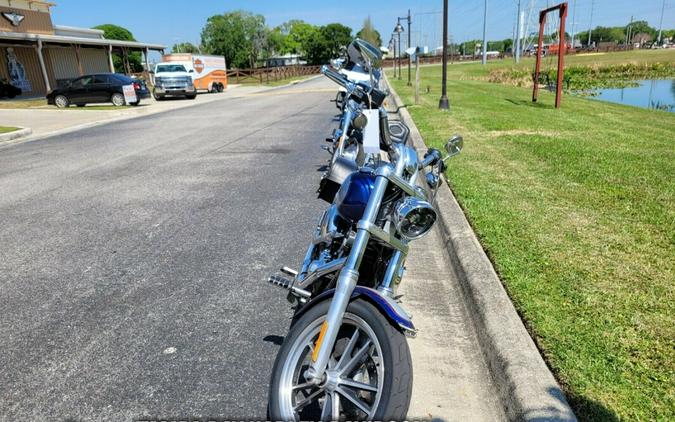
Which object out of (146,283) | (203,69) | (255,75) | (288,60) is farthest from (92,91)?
(288,60)

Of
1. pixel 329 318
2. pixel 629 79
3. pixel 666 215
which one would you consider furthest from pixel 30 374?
pixel 629 79

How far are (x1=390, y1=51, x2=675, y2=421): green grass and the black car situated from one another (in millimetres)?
20351

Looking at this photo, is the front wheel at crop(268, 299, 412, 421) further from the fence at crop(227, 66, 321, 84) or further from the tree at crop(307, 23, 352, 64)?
the tree at crop(307, 23, 352, 64)

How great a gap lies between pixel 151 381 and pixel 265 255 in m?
1.95

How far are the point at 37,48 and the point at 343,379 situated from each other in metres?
36.0

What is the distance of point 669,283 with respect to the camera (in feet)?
11.7

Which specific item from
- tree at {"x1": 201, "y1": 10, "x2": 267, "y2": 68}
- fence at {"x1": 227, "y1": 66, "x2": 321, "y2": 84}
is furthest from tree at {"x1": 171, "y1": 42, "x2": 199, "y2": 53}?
fence at {"x1": 227, "y1": 66, "x2": 321, "y2": 84}

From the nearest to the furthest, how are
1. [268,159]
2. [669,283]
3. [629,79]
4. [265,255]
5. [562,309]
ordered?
[562,309]
[669,283]
[265,255]
[268,159]
[629,79]

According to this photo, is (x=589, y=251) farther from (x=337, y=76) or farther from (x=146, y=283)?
(x=146, y=283)

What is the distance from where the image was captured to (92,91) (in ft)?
80.6

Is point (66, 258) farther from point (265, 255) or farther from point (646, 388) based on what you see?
point (646, 388)

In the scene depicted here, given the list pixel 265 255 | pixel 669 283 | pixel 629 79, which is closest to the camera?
pixel 669 283

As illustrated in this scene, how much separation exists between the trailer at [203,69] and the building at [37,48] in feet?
19.5

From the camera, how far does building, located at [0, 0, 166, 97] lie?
30.6 metres
